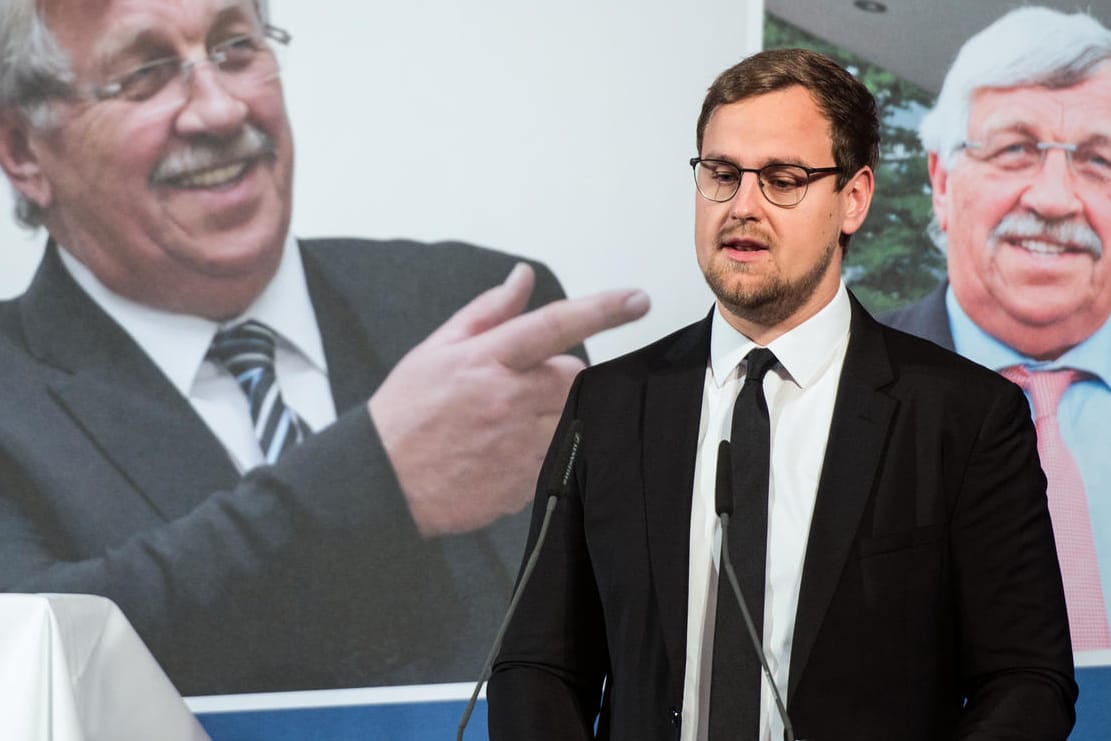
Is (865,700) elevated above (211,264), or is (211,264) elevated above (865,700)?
(211,264)

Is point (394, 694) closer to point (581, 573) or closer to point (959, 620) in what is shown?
point (581, 573)

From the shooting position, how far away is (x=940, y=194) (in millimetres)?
3018

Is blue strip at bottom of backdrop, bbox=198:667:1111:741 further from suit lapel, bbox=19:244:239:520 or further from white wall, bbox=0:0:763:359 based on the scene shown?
white wall, bbox=0:0:763:359

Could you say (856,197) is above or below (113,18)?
below

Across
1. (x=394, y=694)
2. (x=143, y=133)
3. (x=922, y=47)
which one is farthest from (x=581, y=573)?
(x=922, y=47)

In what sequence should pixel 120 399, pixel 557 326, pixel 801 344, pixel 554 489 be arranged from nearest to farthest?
pixel 554 489 < pixel 801 344 < pixel 120 399 < pixel 557 326

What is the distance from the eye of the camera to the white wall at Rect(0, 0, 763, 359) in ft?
9.41

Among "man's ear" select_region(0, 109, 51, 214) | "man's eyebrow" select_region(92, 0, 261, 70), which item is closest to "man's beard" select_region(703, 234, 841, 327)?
"man's eyebrow" select_region(92, 0, 261, 70)

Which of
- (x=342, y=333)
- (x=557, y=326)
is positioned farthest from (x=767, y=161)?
(x=342, y=333)

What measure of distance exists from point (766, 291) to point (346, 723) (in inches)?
66.4

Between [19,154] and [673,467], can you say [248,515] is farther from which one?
[673,467]

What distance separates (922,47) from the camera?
3.03 metres

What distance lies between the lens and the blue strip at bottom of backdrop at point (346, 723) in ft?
9.16

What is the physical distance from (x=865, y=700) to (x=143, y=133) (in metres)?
2.05
